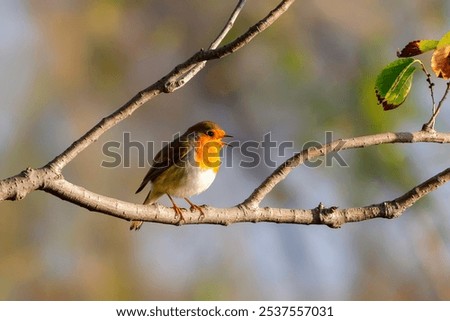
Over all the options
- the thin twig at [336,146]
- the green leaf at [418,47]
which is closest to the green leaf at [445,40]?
the green leaf at [418,47]

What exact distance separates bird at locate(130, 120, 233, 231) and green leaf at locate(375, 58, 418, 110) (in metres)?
1.79

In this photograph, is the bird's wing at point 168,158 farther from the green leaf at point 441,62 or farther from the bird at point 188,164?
the green leaf at point 441,62

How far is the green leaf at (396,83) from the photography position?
2.32 meters

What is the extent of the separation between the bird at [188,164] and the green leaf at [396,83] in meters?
1.79

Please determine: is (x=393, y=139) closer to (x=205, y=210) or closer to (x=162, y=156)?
(x=205, y=210)

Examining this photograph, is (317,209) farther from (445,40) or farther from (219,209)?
(445,40)

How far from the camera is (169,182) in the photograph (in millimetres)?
4070

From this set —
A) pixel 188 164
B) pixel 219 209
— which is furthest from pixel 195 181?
pixel 219 209

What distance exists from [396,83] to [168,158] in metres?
2.02

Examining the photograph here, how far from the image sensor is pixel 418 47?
89.4 inches

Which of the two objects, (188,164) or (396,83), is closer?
(396,83)

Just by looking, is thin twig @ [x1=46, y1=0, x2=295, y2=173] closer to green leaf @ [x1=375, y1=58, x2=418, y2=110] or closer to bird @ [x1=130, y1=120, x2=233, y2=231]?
green leaf @ [x1=375, y1=58, x2=418, y2=110]

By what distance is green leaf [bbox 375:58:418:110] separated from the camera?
7.62ft

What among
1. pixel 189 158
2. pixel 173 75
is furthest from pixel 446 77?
pixel 189 158
